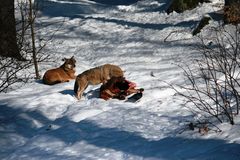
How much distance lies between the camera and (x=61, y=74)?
12422mm

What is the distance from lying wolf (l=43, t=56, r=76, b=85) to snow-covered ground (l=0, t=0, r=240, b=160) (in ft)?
0.70

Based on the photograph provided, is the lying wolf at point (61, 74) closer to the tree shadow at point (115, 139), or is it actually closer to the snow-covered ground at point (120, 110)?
the snow-covered ground at point (120, 110)

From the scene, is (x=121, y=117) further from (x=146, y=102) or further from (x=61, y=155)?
(x=61, y=155)

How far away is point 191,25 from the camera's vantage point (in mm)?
15219

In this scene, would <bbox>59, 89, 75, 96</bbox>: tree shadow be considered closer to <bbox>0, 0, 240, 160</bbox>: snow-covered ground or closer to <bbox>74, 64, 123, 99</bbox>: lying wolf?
<bbox>0, 0, 240, 160</bbox>: snow-covered ground

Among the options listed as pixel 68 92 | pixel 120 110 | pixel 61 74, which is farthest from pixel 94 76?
pixel 120 110

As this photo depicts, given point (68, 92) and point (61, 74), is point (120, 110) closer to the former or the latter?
point (68, 92)

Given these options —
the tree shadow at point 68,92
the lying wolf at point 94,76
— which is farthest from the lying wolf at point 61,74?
the lying wolf at point 94,76

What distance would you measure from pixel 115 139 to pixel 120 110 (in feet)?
4.78

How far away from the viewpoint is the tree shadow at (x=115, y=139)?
671cm

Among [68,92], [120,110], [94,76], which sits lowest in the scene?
[68,92]

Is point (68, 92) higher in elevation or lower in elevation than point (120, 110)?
lower

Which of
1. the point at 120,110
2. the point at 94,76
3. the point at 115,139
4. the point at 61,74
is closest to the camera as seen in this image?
the point at 115,139

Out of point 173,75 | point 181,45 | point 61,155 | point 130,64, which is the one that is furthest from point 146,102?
point 181,45
